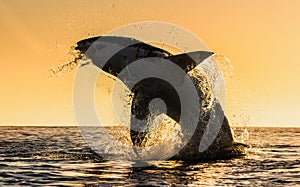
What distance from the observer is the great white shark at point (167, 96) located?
18.6 m

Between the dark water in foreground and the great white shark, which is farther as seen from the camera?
the great white shark

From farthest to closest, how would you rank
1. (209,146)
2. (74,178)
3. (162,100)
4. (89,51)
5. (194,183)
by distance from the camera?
1. (209,146)
2. (162,100)
3. (89,51)
4. (74,178)
5. (194,183)

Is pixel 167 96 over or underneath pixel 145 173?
over

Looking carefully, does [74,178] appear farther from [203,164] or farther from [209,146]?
[209,146]

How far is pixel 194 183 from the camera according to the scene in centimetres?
1406

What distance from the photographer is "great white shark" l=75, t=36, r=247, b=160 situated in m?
18.6

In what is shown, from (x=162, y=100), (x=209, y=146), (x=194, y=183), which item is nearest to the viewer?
(x=194, y=183)

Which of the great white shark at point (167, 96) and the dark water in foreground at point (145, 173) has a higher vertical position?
the great white shark at point (167, 96)

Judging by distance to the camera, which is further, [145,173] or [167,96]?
[167,96]

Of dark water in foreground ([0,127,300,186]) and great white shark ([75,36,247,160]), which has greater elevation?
great white shark ([75,36,247,160])

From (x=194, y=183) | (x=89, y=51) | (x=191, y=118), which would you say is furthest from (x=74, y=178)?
(x=191, y=118)

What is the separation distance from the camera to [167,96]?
776 inches

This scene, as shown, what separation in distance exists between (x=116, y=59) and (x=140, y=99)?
2136mm

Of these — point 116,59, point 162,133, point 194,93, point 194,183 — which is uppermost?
point 116,59
